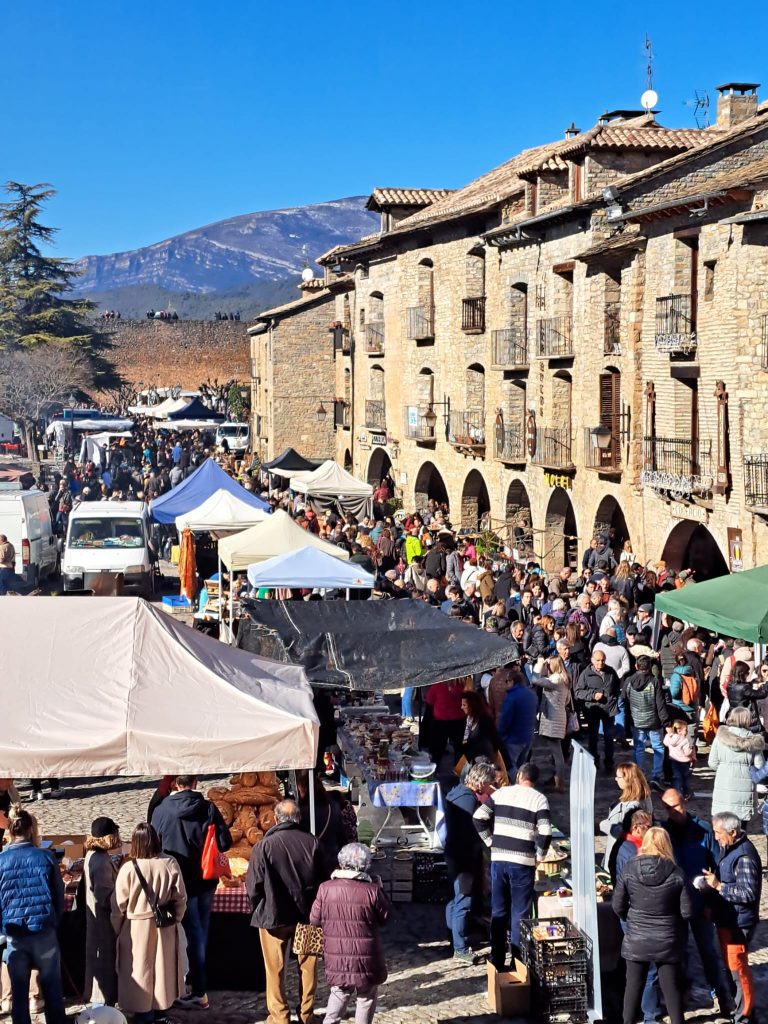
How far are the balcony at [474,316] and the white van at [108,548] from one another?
10.8m

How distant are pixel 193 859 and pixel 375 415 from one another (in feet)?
105

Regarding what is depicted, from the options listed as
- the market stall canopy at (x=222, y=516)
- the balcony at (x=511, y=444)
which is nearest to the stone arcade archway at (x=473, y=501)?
the balcony at (x=511, y=444)

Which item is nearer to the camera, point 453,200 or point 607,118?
point 607,118

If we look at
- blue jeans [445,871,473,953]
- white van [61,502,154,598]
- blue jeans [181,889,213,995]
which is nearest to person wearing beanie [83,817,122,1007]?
blue jeans [181,889,213,995]

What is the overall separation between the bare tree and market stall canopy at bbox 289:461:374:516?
26.3 metres

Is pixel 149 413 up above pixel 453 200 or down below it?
below

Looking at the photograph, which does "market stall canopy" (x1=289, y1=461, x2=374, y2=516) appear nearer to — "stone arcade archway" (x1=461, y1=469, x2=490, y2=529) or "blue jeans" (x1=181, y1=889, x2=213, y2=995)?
"stone arcade archway" (x1=461, y1=469, x2=490, y2=529)

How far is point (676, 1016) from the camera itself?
7.86m

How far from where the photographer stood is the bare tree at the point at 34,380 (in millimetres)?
56156

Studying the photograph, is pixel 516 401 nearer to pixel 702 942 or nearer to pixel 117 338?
pixel 702 942

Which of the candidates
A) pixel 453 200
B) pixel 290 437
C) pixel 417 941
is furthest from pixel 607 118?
pixel 417 941

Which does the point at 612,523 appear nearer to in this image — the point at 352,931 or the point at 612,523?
the point at 612,523

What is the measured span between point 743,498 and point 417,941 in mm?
12148

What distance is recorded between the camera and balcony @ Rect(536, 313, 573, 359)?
27.2 meters
